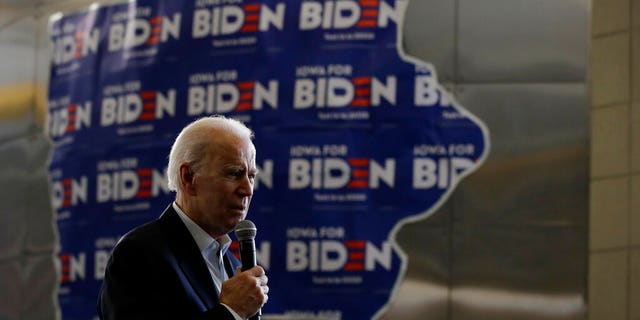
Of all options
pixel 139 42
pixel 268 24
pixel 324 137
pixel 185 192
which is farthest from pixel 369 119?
pixel 185 192

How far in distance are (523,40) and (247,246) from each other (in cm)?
697

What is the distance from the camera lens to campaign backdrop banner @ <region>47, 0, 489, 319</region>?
10.7 meters

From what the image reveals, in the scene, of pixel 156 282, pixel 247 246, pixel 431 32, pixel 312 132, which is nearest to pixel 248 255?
pixel 247 246

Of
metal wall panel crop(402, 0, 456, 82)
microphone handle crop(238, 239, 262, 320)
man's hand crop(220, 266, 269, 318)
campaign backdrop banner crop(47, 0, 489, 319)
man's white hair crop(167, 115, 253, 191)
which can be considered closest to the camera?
man's hand crop(220, 266, 269, 318)

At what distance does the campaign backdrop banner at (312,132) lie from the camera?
1066 cm

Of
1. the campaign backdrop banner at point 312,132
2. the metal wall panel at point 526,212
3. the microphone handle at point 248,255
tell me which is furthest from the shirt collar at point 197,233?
the metal wall panel at point 526,212

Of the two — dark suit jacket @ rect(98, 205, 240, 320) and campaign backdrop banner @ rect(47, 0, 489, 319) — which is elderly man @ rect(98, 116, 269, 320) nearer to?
dark suit jacket @ rect(98, 205, 240, 320)

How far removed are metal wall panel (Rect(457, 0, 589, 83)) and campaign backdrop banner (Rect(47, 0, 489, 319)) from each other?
0.40 m

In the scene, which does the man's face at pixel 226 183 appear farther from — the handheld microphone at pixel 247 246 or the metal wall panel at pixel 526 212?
the metal wall panel at pixel 526 212

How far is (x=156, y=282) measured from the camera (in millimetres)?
3967

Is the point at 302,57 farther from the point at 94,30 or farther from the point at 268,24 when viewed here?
the point at 94,30

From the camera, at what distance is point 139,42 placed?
1159cm

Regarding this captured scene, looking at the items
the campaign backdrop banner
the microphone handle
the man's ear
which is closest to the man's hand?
the microphone handle

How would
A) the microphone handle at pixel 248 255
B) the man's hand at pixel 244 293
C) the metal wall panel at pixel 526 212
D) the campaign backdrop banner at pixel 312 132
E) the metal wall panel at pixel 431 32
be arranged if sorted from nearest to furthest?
the man's hand at pixel 244 293 → the microphone handle at pixel 248 255 → the metal wall panel at pixel 526 212 → the campaign backdrop banner at pixel 312 132 → the metal wall panel at pixel 431 32
